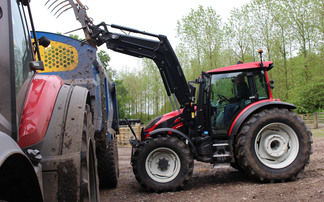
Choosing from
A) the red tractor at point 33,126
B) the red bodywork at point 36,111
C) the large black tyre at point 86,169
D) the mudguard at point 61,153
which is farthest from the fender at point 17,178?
the large black tyre at point 86,169

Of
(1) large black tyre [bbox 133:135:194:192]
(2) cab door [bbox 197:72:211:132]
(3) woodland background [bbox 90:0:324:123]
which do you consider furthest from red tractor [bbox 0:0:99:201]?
(3) woodland background [bbox 90:0:324:123]

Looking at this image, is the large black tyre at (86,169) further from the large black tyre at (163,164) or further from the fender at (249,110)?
the fender at (249,110)

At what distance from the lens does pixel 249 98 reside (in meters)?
6.04

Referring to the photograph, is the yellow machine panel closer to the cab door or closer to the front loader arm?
the front loader arm

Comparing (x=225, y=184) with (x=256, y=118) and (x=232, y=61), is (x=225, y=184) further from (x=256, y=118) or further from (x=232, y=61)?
(x=232, y=61)

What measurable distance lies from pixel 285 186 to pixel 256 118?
1.29 metres

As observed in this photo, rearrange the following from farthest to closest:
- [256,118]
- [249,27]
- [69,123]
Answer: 1. [249,27]
2. [256,118]
3. [69,123]

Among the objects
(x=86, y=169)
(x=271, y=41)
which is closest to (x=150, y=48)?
(x=86, y=169)

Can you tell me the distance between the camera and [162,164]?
5656 mm

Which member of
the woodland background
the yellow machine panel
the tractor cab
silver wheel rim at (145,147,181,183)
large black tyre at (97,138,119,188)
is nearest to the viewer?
the yellow machine panel

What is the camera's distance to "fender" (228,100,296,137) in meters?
5.72

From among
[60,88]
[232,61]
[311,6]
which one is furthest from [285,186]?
[311,6]

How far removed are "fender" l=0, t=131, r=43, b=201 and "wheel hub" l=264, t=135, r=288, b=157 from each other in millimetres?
4811

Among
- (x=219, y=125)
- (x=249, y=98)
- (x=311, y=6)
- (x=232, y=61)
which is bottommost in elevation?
(x=219, y=125)
